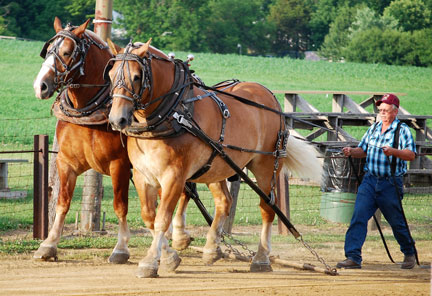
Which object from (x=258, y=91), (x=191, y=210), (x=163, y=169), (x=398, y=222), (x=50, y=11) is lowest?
(x=191, y=210)

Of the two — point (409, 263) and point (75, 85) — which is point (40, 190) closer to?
point (75, 85)

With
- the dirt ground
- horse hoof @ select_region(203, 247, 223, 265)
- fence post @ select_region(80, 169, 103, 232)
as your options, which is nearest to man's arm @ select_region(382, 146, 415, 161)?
the dirt ground

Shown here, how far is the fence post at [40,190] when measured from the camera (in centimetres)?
880

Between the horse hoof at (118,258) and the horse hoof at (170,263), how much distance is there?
2.35 ft

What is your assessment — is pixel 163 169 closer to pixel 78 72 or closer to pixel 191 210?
pixel 78 72

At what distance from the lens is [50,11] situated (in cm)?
6456

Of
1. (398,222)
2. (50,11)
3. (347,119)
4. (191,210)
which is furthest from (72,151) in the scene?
(50,11)

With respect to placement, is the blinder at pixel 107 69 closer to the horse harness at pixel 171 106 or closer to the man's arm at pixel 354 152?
the horse harness at pixel 171 106

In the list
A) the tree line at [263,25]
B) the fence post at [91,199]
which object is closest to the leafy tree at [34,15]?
the tree line at [263,25]

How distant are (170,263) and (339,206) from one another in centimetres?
525

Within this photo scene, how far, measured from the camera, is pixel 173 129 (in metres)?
6.27

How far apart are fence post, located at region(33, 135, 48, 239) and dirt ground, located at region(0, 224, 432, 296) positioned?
885 mm

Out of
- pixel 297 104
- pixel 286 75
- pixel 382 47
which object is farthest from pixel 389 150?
pixel 382 47

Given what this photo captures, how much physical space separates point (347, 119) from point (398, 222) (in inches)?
319
